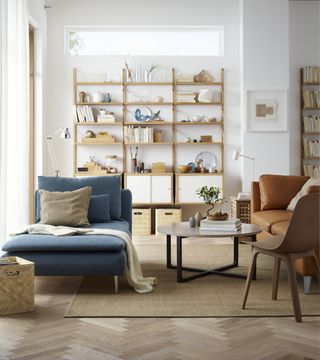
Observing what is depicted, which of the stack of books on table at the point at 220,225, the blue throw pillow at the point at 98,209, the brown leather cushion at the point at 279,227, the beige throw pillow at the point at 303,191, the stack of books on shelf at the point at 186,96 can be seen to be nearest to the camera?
the stack of books on table at the point at 220,225

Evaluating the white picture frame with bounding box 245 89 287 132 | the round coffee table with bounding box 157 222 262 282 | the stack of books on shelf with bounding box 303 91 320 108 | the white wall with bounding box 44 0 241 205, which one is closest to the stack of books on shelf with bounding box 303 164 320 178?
the white picture frame with bounding box 245 89 287 132

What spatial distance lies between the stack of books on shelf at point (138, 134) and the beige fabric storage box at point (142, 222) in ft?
3.34

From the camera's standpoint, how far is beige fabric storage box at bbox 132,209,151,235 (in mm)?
8258

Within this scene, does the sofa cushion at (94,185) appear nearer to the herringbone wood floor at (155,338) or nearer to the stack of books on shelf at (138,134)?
the herringbone wood floor at (155,338)

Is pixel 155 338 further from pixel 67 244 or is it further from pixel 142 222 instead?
pixel 142 222

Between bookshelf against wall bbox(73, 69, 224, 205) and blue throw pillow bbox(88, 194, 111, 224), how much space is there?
103 inches

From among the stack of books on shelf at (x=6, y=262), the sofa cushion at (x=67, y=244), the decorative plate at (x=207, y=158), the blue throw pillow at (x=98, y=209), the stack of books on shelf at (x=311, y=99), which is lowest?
the stack of books on shelf at (x=6, y=262)

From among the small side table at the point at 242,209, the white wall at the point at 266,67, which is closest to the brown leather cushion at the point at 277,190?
the small side table at the point at 242,209

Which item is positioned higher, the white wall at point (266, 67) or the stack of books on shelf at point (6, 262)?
the white wall at point (266, 67)

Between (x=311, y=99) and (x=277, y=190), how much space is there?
98.4 inches

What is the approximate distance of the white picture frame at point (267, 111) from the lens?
27.5 ft

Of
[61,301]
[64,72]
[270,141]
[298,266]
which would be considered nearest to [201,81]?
[270,141]

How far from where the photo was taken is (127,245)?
4852 mm

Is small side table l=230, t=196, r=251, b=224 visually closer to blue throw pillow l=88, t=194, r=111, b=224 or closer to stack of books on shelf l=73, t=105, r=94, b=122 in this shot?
blue throw pillow l=88, t=194, r=111, b=224
